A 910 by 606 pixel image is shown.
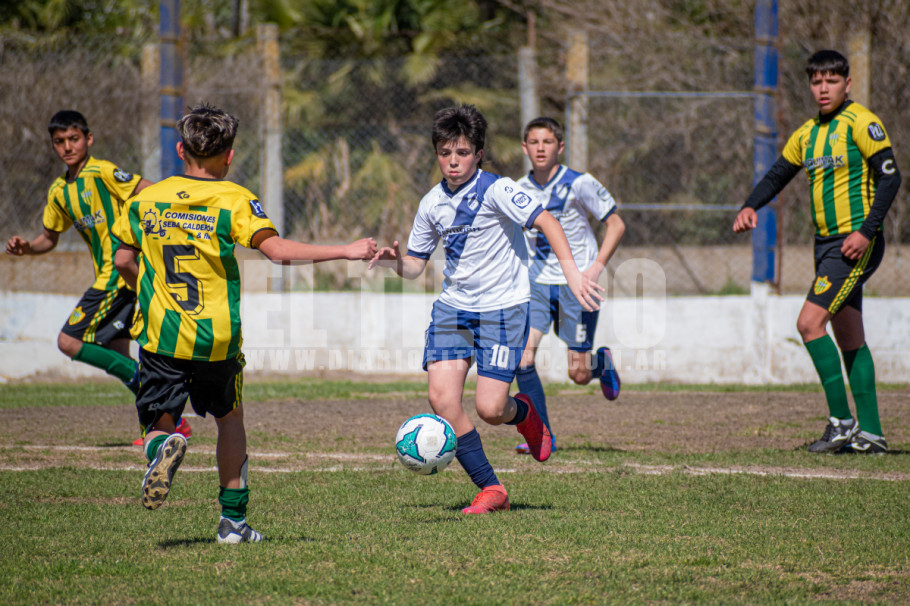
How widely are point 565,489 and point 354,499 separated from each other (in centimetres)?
109

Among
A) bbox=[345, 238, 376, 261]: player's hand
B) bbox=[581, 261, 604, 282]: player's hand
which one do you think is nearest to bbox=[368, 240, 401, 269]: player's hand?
bbox=[345, 238, 376, 261]: player's hand

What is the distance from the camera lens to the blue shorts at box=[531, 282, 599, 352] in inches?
266

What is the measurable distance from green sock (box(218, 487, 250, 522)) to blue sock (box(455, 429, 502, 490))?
3.72 feet

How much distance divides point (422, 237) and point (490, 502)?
1406mm

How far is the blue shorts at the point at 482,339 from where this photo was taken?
4.77m

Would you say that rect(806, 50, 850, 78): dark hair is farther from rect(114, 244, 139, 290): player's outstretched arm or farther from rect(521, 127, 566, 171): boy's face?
rect(114, 244, 139, 290): player's outstretched arm

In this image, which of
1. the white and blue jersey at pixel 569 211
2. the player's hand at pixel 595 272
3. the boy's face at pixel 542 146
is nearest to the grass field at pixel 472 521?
the player's hand at pixel 595 272

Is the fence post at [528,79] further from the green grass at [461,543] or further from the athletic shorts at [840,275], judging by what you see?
the green grass at [461,543]

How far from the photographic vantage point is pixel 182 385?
3969 mm

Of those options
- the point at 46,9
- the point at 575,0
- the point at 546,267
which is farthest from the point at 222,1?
the point at 546,267

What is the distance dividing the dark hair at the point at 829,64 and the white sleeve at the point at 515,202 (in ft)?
8.44

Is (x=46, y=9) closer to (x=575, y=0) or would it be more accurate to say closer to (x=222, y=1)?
(x=222, y=1)

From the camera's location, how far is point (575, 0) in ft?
57.3

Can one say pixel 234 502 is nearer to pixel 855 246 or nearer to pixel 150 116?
pixel 855 246
